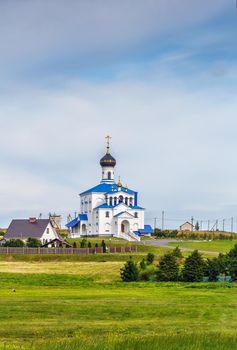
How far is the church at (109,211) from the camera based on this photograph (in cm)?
9631

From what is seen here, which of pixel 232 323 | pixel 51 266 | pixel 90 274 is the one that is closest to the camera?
pixel 232 323

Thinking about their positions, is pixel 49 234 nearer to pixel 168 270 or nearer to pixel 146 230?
pixel 146 230

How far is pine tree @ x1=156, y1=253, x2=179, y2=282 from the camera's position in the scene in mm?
44812

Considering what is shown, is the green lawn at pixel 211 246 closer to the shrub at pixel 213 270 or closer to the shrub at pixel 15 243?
the shrub at pixel 15 243

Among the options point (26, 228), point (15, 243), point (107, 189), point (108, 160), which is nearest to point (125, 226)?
point (107, 189)

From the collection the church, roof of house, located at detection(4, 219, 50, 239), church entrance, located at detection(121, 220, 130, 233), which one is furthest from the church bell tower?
roof of house, located at detection(4, 219, 50, 239)

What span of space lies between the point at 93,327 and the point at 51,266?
3792 cm

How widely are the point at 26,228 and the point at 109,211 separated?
14.4m

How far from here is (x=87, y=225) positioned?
3939 inches

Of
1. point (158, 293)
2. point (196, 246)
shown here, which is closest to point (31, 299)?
point (158, 293)

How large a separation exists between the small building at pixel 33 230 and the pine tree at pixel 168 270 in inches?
1525

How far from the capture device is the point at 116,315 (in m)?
25.2

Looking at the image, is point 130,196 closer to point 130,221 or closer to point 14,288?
point 130,221

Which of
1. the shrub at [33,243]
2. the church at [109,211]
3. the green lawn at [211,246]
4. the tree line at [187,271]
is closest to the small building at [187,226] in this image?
the church at [109,211]
